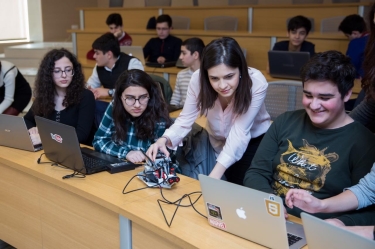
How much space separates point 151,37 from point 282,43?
6.42ft

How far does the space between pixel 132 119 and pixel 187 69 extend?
1.64 m

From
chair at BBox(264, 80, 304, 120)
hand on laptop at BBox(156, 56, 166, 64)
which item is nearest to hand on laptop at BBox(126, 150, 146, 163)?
chair at BBox(264, 80, 304, 120)

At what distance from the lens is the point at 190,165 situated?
213cm

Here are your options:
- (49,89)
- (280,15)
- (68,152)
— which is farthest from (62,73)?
(280,15)

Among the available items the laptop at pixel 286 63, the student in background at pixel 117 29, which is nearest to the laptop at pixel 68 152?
the laptop at pixel 286 63

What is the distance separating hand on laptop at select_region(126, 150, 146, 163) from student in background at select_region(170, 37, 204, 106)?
57.4 inches

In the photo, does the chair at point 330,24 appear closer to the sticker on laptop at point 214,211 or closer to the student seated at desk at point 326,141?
the student seated at desk at point 326,141

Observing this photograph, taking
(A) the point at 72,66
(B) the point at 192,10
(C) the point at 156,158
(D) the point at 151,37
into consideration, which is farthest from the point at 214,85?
(B) the point at 192,10

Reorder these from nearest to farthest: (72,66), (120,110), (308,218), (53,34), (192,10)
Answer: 1. (308,218)
2. (120,110)
3. (72,66)
4. (192,10)
5. (53,34)

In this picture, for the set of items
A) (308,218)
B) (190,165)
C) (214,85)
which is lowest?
(190,165)

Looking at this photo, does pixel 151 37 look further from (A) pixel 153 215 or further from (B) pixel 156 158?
(A) pixel 153 215

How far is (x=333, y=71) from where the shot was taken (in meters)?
1.35

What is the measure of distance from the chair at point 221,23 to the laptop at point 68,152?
3.97 metres

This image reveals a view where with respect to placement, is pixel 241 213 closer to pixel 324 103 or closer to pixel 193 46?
pixel 324 103
